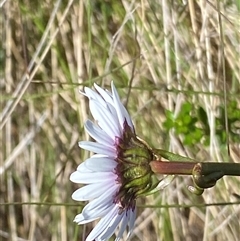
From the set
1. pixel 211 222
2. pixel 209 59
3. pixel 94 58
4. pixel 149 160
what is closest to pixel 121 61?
pixel 94 58

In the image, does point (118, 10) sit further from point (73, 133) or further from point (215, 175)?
point (215, 175)

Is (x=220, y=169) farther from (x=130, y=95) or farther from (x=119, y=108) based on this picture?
(x=130, y=95)

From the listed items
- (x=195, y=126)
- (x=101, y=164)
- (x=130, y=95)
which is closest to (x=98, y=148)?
(x=101, y=164)

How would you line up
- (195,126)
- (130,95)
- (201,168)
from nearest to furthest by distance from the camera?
(201,168) → (195,126) → (130,95)

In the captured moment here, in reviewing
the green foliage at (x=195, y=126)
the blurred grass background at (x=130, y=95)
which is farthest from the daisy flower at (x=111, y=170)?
the green foliage at (x=195, y=126)

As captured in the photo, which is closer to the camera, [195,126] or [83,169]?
[83,169]

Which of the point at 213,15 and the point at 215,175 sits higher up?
the point at 213,15
